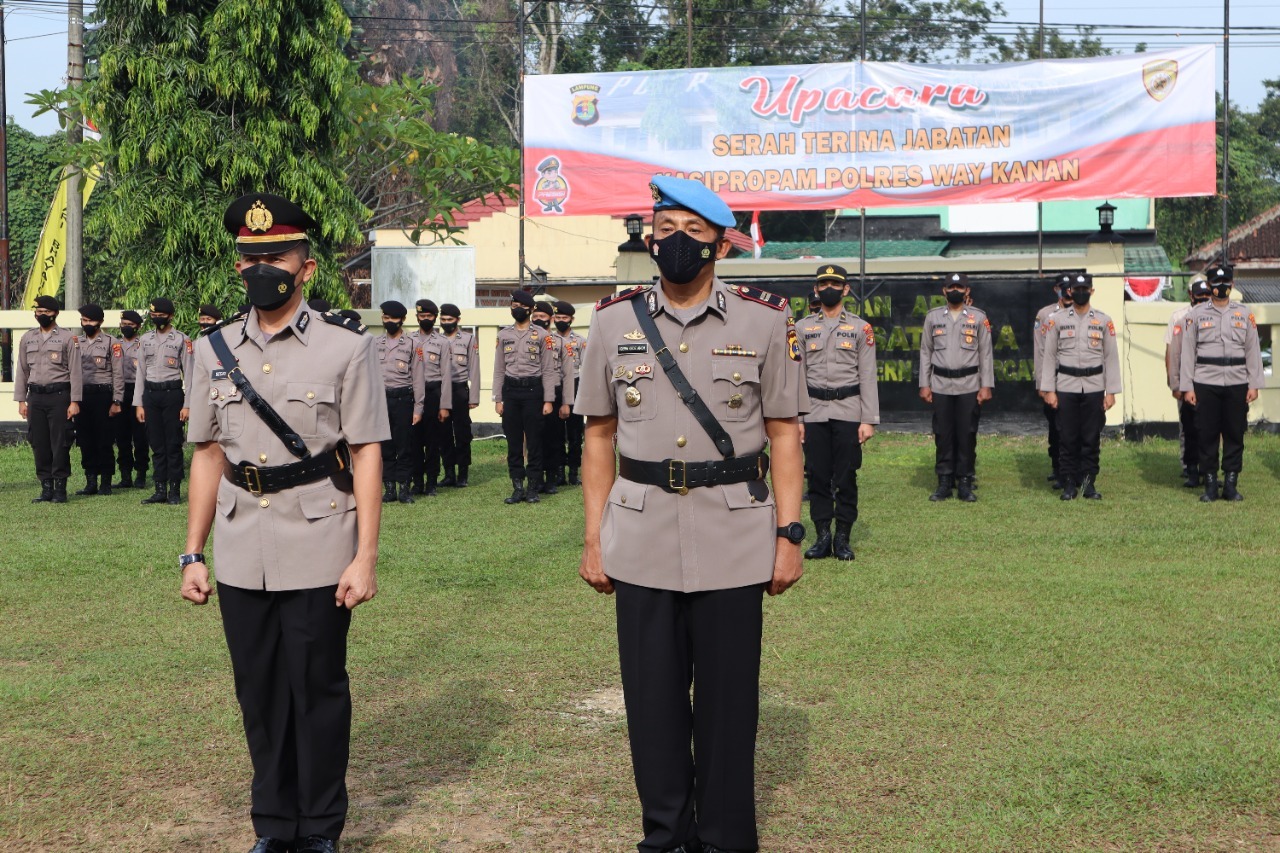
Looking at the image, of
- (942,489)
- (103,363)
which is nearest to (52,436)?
(103,363)

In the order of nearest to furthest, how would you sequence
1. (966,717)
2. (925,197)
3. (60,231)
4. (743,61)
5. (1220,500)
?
1. (966,717)
2. (1220,500)
3. (925,197)
4. (60,231)
5. (743,61)

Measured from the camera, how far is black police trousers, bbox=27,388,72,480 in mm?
14219

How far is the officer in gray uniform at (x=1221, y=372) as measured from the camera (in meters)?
12.7

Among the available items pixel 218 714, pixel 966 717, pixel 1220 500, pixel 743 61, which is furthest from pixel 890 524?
pixel 743 61

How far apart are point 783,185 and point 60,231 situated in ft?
41.9

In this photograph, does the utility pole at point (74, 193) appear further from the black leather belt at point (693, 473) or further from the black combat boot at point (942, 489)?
the black leather belt at point (693, 473)

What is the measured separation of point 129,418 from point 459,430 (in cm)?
357

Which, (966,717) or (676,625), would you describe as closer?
(676,625)

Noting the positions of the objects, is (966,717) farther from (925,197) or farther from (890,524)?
(925,197)

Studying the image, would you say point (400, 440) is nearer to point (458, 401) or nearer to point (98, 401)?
point (458, 401)

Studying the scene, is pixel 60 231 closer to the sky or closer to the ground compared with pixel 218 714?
closer to the sky

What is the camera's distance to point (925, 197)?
17.4m

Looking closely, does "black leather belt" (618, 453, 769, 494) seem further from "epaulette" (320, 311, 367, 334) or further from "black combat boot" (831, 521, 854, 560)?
"black combat boot" (831, 521, 854, 560)

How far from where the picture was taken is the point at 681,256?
13.0ft
